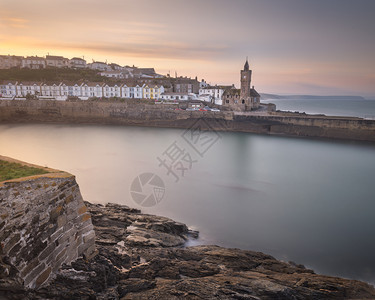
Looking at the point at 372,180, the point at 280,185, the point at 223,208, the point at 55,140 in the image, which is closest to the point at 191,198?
the point at 223,208

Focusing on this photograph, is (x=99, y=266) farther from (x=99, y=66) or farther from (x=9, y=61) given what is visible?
(x=9, y=61)

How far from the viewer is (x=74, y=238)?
378 cm

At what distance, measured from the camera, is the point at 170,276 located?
4.38 m

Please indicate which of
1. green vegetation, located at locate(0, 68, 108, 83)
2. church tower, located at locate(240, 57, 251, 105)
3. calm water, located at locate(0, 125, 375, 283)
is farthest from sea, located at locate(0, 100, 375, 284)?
green vegetation, located at locate(0, 68, 108, 83)

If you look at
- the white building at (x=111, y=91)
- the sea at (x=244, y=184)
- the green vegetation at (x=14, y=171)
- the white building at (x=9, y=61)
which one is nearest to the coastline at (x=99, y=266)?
the green vegetation at (x=14, y=171)

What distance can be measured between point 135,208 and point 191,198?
238 centimetres

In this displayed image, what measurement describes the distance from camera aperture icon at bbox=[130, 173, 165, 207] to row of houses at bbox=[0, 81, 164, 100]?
24.7 metres

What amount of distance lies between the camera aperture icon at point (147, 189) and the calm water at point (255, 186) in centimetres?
27

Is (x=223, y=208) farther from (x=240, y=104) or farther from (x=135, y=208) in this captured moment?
(x=240, y=104)

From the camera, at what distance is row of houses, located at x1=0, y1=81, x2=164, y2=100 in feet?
118

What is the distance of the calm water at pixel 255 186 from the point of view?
23.0ft

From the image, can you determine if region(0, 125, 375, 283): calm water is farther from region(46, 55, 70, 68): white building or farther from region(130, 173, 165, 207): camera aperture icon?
region(46, 55, 70, 68): white building

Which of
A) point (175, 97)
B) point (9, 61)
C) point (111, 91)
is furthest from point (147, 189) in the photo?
point (9, 61)

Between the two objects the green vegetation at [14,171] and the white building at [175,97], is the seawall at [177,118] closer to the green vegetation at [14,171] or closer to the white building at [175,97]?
the white building at [175,97]
